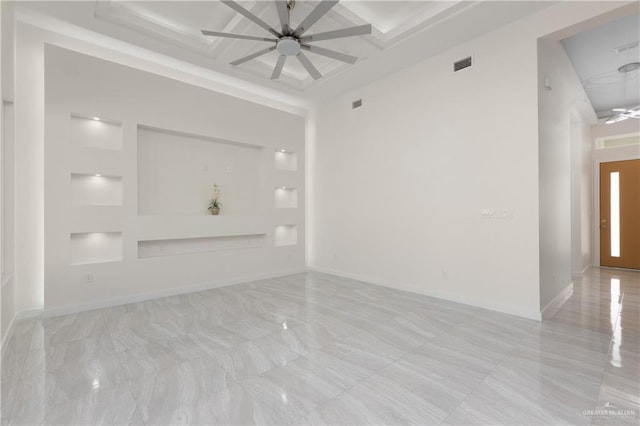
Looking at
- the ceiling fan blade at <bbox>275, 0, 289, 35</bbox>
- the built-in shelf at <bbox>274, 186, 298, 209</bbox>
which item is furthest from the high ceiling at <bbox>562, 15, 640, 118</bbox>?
the built-in shelf at <bbox>274, 186, 298, 209</bbox>

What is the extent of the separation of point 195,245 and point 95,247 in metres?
1.48

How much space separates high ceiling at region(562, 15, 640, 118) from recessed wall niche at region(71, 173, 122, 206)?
7280 millimetres

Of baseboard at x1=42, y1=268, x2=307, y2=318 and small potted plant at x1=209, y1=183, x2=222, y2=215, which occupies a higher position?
small potted plant at x1=209, y1=183, x2=222, y2=215


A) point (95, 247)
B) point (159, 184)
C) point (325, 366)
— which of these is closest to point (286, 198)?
point (159, 184)

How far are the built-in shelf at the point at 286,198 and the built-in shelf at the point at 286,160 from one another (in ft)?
1.61

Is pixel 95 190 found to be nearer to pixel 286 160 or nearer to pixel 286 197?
pixel 286 197

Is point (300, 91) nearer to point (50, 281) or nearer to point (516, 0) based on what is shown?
point (516, 0)

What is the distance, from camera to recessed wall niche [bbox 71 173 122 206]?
4.21 metres

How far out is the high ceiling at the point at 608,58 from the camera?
4.15m

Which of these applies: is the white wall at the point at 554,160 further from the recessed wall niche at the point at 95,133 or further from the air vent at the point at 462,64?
the recessed wall niche at the point at 95,133

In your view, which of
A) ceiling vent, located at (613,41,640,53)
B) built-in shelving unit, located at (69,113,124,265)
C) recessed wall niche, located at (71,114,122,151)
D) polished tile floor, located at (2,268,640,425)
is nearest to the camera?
polished tile floor, located at (2,268,640,425)

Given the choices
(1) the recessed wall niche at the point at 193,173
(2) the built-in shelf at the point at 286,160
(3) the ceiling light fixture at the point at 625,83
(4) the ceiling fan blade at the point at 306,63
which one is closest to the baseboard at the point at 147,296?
(1) the recessed wall niche at the point at 193,173

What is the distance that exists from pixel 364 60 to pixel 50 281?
5.61m

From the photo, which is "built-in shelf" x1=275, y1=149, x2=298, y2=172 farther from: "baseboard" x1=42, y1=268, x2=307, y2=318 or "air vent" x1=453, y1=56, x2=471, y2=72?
"air vent" x1=453, y1=56, x2=471, y2=72
